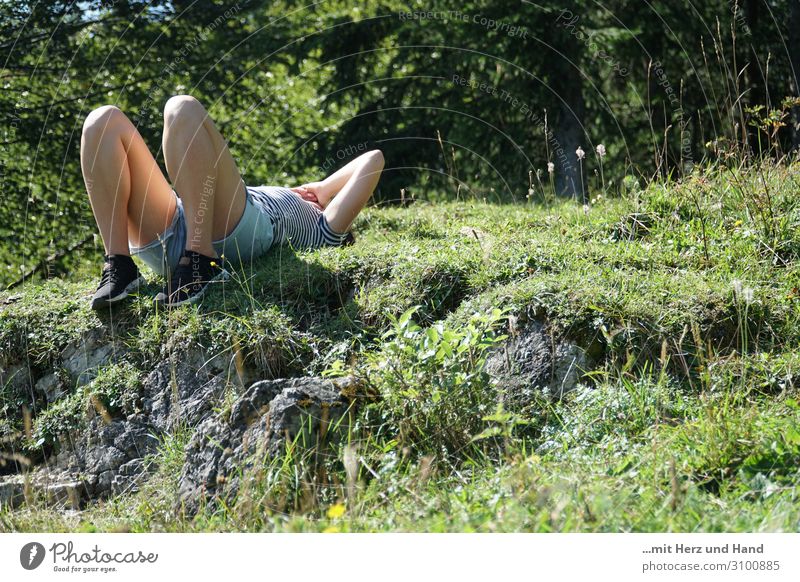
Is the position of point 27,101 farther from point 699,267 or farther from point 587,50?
point 699,267

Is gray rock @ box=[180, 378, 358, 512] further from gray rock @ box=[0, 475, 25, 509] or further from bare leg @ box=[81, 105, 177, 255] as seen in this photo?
bare leg @ box=[81, 105, 177, 255]

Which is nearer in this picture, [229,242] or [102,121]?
[102,121]

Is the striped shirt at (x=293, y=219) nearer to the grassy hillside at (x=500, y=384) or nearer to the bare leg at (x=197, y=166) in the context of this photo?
the grassy hillside at (x=500, y=384)

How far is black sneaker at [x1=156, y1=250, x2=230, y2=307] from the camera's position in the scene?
13.8 ft

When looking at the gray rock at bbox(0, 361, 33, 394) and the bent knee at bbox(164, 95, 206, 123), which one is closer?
the bent knee at bbox(164, 95, 206, 123)

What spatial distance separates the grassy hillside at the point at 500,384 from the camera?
2676mm

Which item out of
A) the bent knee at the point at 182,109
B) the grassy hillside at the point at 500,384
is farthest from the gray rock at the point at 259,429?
the bent knee at the point at 182,109

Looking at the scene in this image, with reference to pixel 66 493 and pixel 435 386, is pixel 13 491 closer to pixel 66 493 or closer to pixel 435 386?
pixel 66 493

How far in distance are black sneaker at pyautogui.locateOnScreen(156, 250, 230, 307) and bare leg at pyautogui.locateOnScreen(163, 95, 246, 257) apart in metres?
0.05

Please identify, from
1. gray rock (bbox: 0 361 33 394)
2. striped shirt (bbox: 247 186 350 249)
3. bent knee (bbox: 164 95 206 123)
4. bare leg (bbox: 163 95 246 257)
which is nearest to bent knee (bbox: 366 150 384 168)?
striped shirt (bbox: 247 186 350 249)

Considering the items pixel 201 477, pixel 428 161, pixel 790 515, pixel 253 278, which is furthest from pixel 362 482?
pixel 428 161
